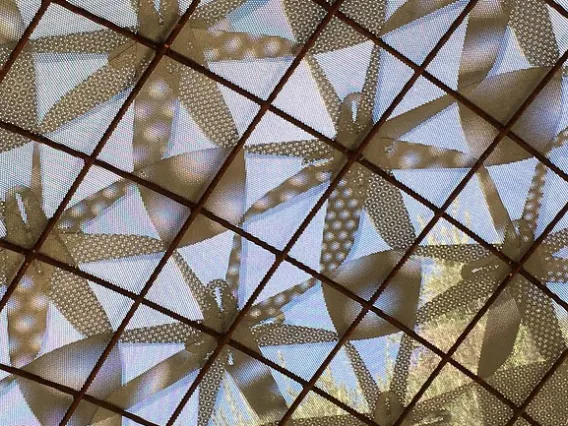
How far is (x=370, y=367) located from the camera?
229 centimetres

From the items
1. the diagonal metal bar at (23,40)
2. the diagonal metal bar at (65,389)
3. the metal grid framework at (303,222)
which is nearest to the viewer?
the diagonal metal bar at (23,40)

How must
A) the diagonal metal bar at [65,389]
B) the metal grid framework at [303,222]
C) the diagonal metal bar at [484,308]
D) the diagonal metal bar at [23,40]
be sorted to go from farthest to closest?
the diagonal metal bar at [484,308] → the diagonal metal bar at [65,389] → the metal grid framework at [303,222] → the diagonal metal bar at [23,40]

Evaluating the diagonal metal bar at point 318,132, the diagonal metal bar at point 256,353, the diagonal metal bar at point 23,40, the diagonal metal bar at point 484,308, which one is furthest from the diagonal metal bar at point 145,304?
the diagonal metal bar at point 318,132

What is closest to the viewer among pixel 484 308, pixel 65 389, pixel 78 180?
pixel 78 180

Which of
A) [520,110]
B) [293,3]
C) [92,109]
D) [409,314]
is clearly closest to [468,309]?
[409,314]

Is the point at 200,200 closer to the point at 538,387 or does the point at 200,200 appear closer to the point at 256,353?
the point at 256,353

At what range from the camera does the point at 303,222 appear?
2156 millimetres

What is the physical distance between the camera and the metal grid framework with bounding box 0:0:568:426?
198 cm

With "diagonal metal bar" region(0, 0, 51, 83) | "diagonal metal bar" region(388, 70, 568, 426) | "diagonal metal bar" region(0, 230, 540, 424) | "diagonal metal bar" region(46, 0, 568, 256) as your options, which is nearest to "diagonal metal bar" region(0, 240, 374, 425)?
"diagonal metal bar" region(0, 230, 540, 424)

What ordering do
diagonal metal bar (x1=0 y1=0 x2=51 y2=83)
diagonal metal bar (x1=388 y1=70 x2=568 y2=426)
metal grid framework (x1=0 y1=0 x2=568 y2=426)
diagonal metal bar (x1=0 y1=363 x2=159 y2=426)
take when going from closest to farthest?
diagonal metal bar (x1=0 y1=0 x2=51 y2=83) < metal grid framework (x1=0 y1=0 x2=568 y2=426) < diagonal metal bar (x1=0 y1=363 x2=159 y2=426) < diagonal metal bar (x1=388 y1=70 x2=568 y2=426)

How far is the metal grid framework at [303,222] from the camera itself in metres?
1.98

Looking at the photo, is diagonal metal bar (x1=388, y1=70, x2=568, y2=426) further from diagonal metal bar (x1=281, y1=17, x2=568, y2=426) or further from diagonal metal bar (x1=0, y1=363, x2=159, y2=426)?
diagonal metal bar (x1=0, y1=363, x2=159, y2=426)

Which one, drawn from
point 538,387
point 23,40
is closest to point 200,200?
point 23,40

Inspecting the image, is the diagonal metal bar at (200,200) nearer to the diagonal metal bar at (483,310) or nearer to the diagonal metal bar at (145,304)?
the diagonal metal bar at (145,304)
